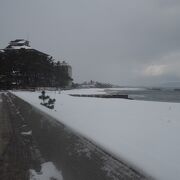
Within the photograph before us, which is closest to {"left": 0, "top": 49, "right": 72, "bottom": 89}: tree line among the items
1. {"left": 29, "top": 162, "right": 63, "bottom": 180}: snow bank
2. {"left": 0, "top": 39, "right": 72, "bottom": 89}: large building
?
{"left": 0, "top": 39, "right": 72, "bottom": 89}: large building

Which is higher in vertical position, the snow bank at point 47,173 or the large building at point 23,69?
the large building at point 23,69

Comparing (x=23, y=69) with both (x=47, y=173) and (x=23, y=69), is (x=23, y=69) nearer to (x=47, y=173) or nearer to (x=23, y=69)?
(x=23, y=69)

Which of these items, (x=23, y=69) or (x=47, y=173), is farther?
(x=23, y=69)

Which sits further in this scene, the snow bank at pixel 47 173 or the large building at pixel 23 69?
the large building at pixel 23 69

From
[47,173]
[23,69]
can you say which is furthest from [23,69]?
[47,173]

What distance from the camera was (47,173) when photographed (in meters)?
5.55

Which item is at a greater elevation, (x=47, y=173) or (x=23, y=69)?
(x=23, y=69)

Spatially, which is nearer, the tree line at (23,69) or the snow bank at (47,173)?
the snow bank at (47,173)

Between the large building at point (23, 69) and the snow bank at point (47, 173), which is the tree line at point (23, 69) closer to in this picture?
the large building at point (23, 69)

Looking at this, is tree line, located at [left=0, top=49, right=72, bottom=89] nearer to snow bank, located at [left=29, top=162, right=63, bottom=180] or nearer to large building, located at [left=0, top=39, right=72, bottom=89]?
large building, located at [left=0, top=39, right=72, bottom=89]

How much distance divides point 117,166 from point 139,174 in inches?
18.3

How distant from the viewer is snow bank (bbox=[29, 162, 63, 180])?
530 cm

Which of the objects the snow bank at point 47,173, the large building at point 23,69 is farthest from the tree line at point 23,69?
the snow bank at point 47,173

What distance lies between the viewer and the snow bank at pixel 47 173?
5305mm
